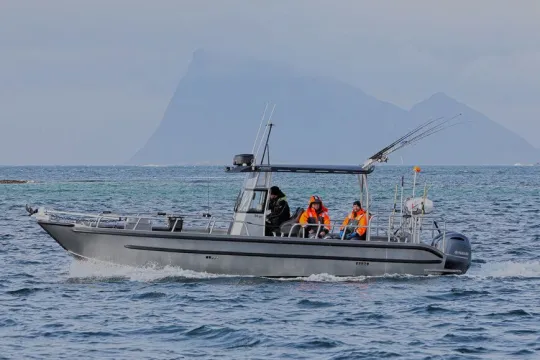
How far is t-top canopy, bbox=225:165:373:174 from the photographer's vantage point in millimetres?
21047

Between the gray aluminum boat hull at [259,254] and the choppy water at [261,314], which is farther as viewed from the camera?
the gray aluminum boat hull at [259,254]

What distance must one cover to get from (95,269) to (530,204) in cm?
4107

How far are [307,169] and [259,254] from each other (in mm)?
2007

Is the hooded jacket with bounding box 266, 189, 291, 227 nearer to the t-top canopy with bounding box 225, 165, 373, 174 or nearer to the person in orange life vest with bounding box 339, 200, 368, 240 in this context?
the t-top canopy with bounding box 225, 165, 373, 174

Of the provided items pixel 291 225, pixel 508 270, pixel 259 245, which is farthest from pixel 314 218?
pixel 508 270

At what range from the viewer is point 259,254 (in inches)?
826

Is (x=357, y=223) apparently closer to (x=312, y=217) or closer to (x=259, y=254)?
(x=312, y=217)

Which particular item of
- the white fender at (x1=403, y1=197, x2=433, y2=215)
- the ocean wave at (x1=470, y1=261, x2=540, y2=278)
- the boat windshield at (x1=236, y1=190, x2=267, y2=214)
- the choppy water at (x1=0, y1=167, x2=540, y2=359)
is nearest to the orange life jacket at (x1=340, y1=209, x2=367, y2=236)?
the choppy water at (x1=0, y1=167, x2=540, y2=359)

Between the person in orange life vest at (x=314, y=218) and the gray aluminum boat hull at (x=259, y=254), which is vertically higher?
the person in orange life vest at (x=314, y=218)

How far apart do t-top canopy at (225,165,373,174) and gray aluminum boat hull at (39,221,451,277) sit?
145cm

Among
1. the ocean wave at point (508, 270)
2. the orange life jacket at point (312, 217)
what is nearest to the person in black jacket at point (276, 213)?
the orange life jacket at point (312, 217)

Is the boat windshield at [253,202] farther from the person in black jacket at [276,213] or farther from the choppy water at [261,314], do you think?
the choppy water at [261,314]

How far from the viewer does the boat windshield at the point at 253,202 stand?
21.5 meters

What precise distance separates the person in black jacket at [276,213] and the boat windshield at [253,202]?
0.60 ft
